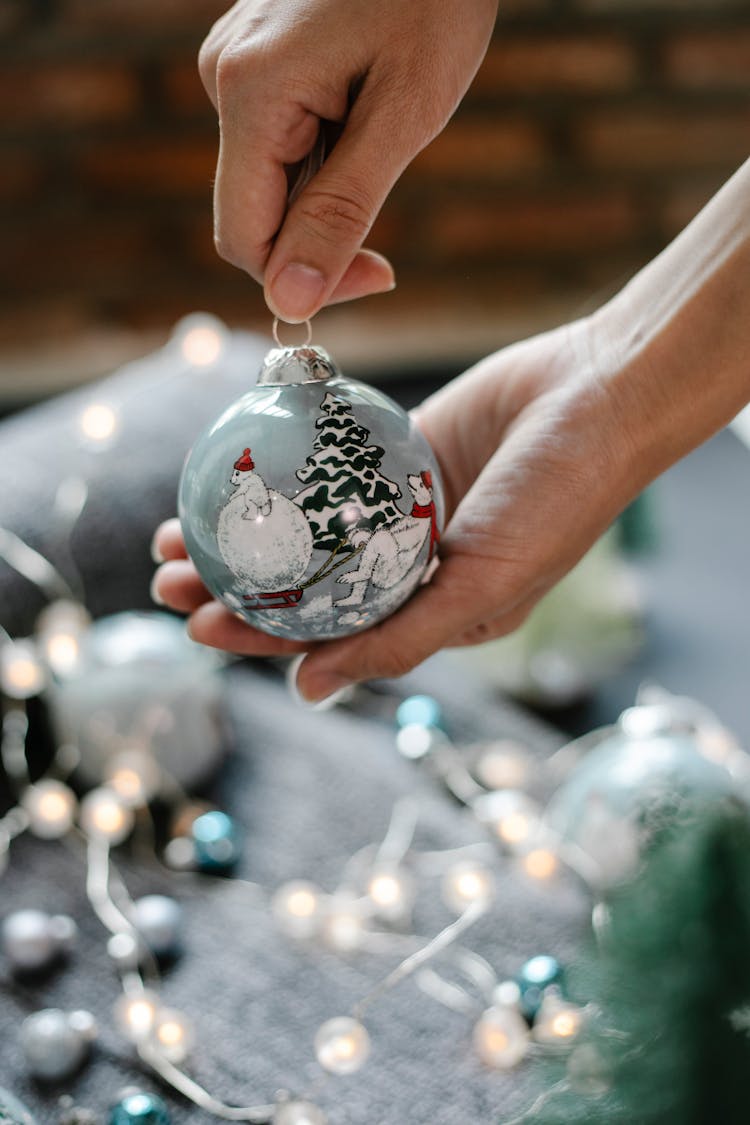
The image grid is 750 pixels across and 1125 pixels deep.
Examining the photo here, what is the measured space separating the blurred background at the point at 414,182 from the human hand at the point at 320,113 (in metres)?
1.84

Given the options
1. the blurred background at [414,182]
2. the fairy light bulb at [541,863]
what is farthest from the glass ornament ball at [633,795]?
the blurred background at [414,182]

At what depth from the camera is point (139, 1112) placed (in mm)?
901

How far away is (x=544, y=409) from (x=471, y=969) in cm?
55

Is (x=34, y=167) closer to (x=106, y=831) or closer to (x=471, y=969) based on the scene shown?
(x=106, y=831)

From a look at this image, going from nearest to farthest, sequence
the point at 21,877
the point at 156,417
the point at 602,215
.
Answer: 1. the point at 21,877
2. the point at 156,417
3. the point at 602,215

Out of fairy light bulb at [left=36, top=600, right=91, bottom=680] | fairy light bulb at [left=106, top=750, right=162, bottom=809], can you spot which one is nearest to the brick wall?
fairy light bulb at [left=36, top=600, right=91, bottom=680]

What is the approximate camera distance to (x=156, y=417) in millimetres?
1503

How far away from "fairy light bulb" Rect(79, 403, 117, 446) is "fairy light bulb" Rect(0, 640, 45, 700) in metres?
0.30

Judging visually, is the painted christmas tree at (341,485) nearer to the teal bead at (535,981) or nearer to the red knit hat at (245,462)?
the red knit hat at (245,462)

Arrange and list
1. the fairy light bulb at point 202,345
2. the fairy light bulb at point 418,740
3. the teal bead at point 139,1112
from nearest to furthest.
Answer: the teal bead at point 139,1112
the fairy light bulb at point 418,740
the fairy light bulb at point 202,345

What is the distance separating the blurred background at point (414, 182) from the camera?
106 inches

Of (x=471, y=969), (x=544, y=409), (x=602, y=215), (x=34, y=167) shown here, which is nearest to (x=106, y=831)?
(x=471, y=969)

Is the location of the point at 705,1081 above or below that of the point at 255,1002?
above

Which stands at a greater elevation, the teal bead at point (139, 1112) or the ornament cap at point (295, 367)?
the ornament cap at point (295, 367)
